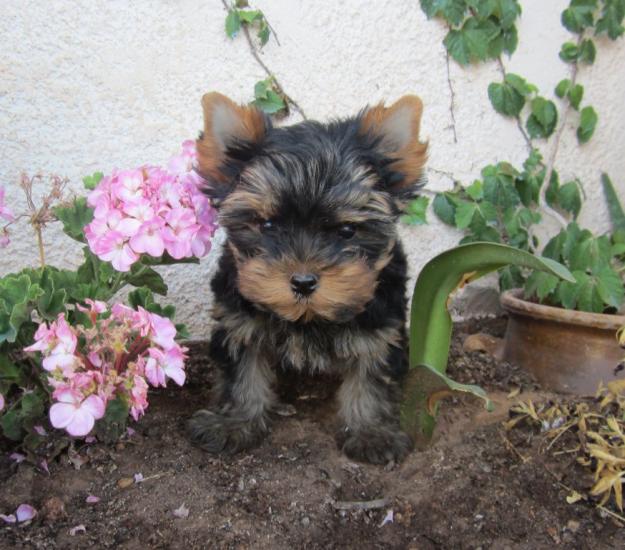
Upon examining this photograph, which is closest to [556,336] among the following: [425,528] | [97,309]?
[425,528]

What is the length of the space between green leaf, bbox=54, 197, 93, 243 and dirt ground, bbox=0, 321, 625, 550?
837 millimetres

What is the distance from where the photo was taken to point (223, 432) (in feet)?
8.73

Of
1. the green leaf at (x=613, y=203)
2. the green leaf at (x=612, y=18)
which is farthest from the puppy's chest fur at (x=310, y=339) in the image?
the green leaf at (x=612, y=18)

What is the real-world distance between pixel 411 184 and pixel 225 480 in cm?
136

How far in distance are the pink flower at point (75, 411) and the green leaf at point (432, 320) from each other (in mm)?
1145

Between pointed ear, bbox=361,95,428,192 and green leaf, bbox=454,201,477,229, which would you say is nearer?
pointed ear, bbox=361,95,428,192

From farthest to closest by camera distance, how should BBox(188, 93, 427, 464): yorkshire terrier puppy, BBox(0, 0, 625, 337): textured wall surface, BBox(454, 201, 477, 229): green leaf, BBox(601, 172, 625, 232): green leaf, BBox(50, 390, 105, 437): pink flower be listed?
BBox(601, 172, 625, 232): green leaf → BBox(454, 201, 477, 229): green leaf → BBox(0, 0, 625, 337): textured wall surface → BBox(188, 93, 427, 464): yorkshire terrier puppy → BBox(50, 390, 105, 437): pink flower

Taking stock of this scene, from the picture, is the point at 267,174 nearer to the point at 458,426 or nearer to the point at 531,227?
the point at 458,426

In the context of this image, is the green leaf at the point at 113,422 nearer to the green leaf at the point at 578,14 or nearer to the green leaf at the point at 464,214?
the green leaf at the point at 464,214

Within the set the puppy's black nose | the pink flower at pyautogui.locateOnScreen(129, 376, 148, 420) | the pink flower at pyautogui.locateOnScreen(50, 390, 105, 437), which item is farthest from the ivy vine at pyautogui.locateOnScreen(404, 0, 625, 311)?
the pink flower at pyautogui.locateOnScreen(50, 390, 105, 437)

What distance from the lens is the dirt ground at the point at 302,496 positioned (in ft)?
6.71

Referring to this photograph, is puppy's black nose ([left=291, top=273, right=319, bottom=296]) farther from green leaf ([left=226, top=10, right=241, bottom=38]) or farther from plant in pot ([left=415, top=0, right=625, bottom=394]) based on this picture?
green leaf ([left=226, top=10, right=241, bottom=38])

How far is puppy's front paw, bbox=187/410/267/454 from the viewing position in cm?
261

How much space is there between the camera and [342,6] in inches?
147
